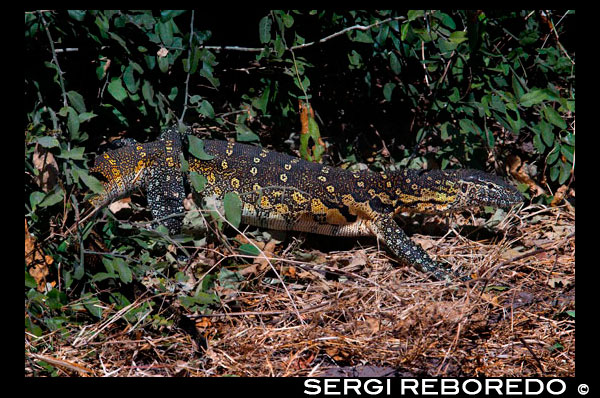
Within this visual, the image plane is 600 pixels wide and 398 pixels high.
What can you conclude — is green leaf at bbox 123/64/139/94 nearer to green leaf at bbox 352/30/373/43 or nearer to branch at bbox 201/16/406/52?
branch at bbox 201/16/406/52

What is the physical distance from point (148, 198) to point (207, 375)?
2409 millimetres

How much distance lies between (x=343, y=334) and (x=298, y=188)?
1.94m

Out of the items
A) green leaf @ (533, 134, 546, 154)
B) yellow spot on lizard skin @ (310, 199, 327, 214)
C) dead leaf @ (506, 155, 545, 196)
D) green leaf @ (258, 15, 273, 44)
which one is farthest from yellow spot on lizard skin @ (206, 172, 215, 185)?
dead leaf @ (506, 155, 545, 196)

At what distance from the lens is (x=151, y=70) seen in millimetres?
5742

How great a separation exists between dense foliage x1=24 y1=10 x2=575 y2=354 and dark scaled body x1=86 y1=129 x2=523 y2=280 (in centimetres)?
27

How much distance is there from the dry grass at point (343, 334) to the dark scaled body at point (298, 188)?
83 centimetres

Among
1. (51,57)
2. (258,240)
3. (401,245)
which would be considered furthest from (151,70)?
(401,245)

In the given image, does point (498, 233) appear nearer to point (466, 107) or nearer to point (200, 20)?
point (466, 107)

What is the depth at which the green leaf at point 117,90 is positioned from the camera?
577 cm

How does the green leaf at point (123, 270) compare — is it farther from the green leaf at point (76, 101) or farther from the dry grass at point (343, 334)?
the green leaf at point (76, 101)

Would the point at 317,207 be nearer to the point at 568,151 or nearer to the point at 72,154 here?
the point at 72,154

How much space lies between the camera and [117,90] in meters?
5.79

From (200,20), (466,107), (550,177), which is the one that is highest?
(200,20)

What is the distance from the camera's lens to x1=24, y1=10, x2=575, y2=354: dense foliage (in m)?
4.84
